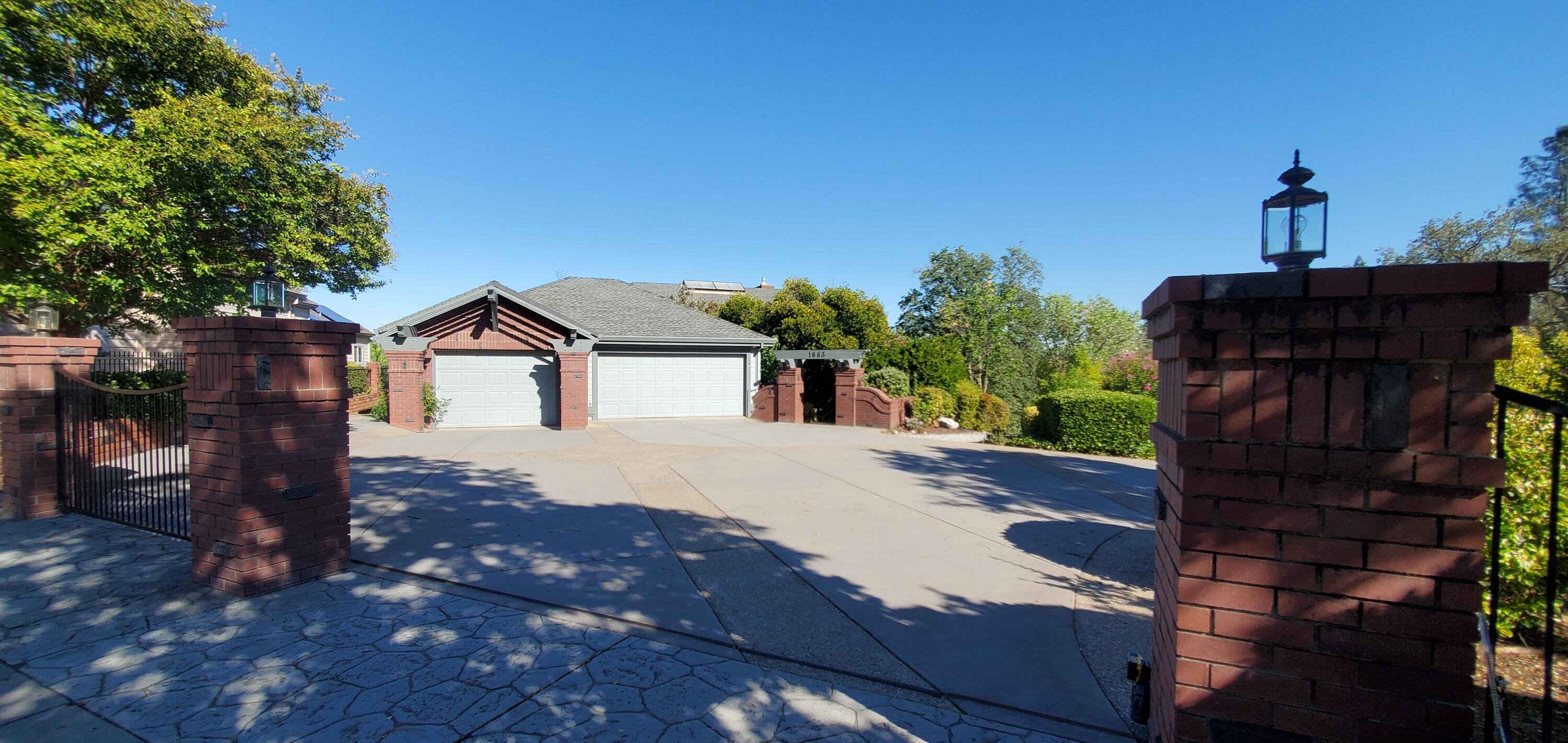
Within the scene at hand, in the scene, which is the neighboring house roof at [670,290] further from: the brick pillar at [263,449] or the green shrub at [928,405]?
the brick pillar at [263,449]

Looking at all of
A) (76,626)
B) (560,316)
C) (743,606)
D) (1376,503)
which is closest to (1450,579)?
(1376,503)

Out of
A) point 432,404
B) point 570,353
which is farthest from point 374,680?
point 432,404

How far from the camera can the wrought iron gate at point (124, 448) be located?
5.47 meters

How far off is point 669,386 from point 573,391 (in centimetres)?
365

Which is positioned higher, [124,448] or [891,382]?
[891,382]

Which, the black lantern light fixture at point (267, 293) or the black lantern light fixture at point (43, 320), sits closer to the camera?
the black lantern light fixture at point (267, 293)

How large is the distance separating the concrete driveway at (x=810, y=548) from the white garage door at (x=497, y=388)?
498 centimetres

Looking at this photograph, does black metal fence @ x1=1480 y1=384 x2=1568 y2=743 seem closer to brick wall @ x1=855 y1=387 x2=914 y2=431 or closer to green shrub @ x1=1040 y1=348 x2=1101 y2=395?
brick wall @ x1=855 y1=387 x2=914 y2=431

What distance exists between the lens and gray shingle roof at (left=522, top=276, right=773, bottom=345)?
18.5m

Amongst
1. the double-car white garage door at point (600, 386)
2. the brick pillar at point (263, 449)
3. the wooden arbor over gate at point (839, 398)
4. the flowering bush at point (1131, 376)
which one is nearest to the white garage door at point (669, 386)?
the double-car white garage door at point (600, 386)

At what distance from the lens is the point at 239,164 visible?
1114 cm

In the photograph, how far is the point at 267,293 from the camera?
186 inches

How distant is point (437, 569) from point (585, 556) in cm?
110

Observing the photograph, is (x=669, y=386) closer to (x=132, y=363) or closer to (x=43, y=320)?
(x=132, y=363)
